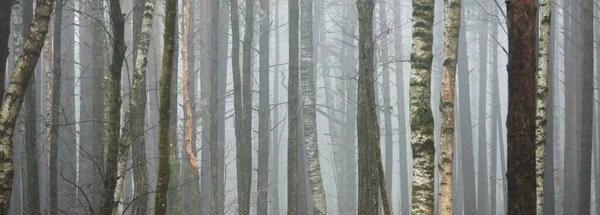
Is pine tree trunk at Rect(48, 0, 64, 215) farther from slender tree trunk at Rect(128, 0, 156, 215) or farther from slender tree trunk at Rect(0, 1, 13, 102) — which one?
slender tree trunk at Rect(0, 1, 13, 102)

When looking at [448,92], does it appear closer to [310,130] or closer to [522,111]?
[522,111]

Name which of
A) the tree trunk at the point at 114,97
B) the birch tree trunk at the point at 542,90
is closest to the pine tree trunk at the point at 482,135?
the birch tree trunk at the point at 542,90

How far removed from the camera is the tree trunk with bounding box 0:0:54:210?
1053 cm

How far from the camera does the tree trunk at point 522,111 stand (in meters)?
9.36

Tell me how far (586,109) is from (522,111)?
1243cm

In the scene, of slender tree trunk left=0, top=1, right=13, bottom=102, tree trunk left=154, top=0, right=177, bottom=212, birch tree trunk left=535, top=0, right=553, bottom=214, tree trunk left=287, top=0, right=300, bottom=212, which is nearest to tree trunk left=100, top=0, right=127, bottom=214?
tree trunk left=154, top=0, right=177, bottom=212

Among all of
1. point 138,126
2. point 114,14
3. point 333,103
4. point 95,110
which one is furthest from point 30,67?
point 333,103

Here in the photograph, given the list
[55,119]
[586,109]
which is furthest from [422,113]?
[586,109]

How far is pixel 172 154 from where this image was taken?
715 inches

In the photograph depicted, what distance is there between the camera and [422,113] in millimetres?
11281

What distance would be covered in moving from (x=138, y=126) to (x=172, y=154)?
362 cm

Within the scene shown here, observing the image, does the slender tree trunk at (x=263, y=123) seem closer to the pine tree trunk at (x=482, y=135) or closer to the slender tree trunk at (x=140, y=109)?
the slender tree trunk at (x=140, y=109)

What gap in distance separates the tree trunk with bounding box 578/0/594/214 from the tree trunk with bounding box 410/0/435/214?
9.82 meters

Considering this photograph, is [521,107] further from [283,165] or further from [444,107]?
[283,165]
